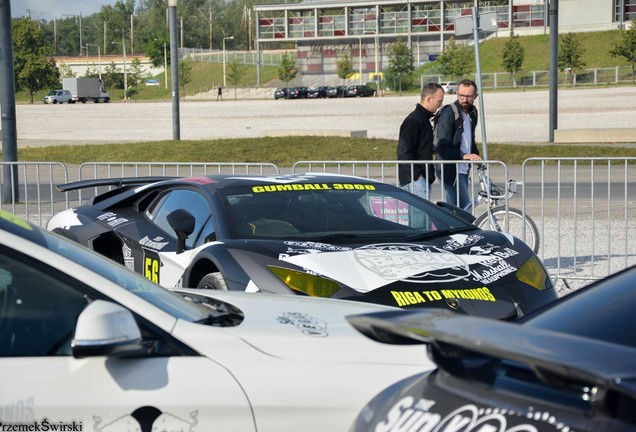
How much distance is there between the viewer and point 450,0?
10244 centimetres

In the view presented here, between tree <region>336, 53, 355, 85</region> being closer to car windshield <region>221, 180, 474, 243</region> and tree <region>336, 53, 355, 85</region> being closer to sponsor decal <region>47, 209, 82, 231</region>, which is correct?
sponsor decal <region>47, 209, 82, 231</region>

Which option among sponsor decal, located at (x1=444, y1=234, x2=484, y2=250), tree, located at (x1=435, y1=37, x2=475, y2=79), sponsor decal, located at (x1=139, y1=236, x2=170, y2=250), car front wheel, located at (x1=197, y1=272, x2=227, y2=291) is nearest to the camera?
car front wheel, located at (x1=197, y1=272, x2=227, y2=291)

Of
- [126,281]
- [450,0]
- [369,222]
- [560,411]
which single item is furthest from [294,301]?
[450,0]

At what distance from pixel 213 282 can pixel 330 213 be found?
3.65ft

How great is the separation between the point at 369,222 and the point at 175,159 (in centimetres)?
1903

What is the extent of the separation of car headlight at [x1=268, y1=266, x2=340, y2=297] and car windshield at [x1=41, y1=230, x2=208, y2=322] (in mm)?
2009

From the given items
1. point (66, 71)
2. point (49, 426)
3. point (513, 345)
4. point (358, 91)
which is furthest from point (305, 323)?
point (66, 71)

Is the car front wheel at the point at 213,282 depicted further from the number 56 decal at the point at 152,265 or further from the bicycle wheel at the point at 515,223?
the bicycle wheel at the point at 515,223

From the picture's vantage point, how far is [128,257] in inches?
292

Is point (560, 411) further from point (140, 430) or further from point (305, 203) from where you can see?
point (305, 203)

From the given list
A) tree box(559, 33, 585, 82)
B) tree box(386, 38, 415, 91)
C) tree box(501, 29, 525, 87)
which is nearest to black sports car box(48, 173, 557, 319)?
tree box(559, 33, 585, 82)

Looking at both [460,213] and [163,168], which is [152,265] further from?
[163,168]

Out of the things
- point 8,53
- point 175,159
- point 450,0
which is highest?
point 450,0

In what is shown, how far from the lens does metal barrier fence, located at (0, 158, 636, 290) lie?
10.2 m
